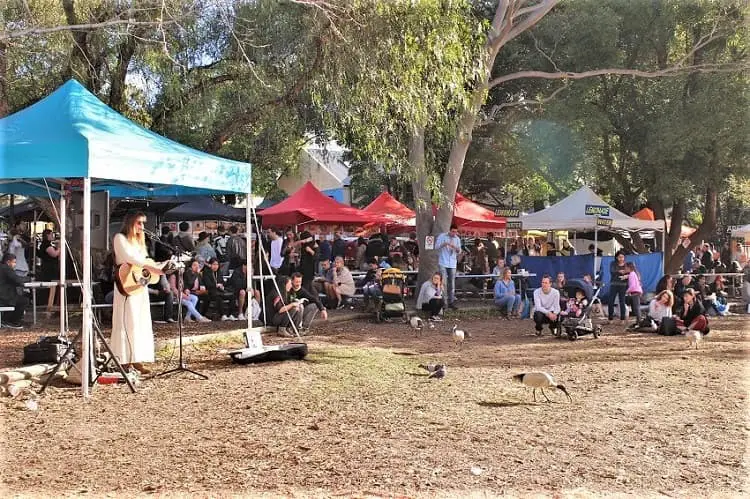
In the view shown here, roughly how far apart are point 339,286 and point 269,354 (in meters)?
7.23

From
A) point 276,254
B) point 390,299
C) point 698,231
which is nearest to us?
point 390,299

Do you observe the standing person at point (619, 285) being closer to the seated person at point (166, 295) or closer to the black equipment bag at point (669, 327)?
the black equipment bag at point (669, 327)

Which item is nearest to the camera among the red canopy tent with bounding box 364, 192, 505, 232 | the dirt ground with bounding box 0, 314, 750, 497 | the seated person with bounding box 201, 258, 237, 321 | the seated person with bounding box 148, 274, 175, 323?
the dirt ground with bounding box 0, 314, 750, 497

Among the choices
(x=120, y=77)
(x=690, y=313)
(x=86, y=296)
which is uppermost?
(x=120, y=77)

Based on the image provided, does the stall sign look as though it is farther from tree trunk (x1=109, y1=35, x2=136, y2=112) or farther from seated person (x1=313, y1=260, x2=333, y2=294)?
tree trunk (x1=109, y1=35, x2=136, y2=112)

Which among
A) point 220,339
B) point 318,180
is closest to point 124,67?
point 220,339

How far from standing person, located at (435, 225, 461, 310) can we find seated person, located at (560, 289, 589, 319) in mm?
3423

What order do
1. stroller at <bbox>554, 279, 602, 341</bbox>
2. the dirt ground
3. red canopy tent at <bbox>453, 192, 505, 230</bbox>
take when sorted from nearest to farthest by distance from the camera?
1. the dirt ground
2. stroller at <bbox>554, 279, 602, 341</bbox>
3. red canopy tent at <bbox>453, 192, 505, 230</bbox>

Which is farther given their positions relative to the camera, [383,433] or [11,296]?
[11,296]

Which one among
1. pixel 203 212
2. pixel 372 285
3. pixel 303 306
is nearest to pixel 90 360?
pixel 303 306

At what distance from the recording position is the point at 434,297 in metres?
15.6

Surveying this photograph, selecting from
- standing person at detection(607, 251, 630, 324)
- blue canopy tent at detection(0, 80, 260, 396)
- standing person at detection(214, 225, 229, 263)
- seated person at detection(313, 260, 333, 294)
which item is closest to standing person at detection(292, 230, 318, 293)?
seated person at detection(313, 260, 333, 294)

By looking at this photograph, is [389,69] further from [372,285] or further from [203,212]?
[203,212]

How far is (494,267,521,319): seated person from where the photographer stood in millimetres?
16797
